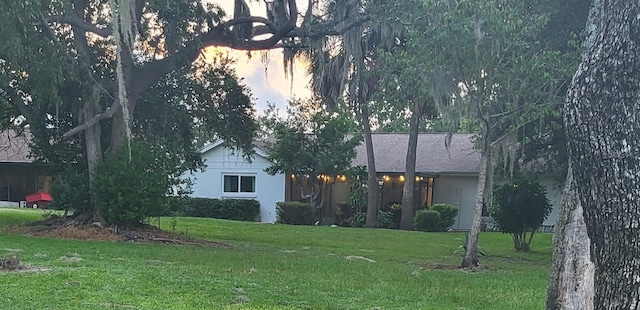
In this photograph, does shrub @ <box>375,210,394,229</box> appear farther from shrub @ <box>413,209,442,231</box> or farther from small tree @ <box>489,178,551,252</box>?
small tree @ <box>489,178,551,252</box>

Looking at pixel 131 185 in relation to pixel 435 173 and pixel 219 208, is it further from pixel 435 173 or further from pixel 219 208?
pixel 435 173

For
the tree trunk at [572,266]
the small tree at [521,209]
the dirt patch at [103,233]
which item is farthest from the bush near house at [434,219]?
the tree trunk at [572,266]

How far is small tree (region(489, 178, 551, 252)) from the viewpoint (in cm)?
1364

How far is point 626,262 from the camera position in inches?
84.5

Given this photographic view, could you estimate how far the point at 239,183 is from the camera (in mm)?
24391

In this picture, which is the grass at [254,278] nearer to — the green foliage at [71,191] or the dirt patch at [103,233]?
the dirt patch at [103,233]

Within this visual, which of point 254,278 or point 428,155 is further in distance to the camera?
point 428,155

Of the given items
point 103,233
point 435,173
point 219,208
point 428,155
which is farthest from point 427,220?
point 103,233

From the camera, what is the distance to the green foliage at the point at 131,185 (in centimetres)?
1173

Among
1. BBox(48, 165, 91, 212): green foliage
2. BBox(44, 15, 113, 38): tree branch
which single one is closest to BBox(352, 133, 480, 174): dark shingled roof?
BBox(48, 165, 91, 212): green foliage

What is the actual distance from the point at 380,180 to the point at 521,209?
10.5m

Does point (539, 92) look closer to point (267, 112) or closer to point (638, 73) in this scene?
point (638, 73)

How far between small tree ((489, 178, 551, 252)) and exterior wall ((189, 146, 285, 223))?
11479mm

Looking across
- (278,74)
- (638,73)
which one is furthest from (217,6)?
(638,73)
